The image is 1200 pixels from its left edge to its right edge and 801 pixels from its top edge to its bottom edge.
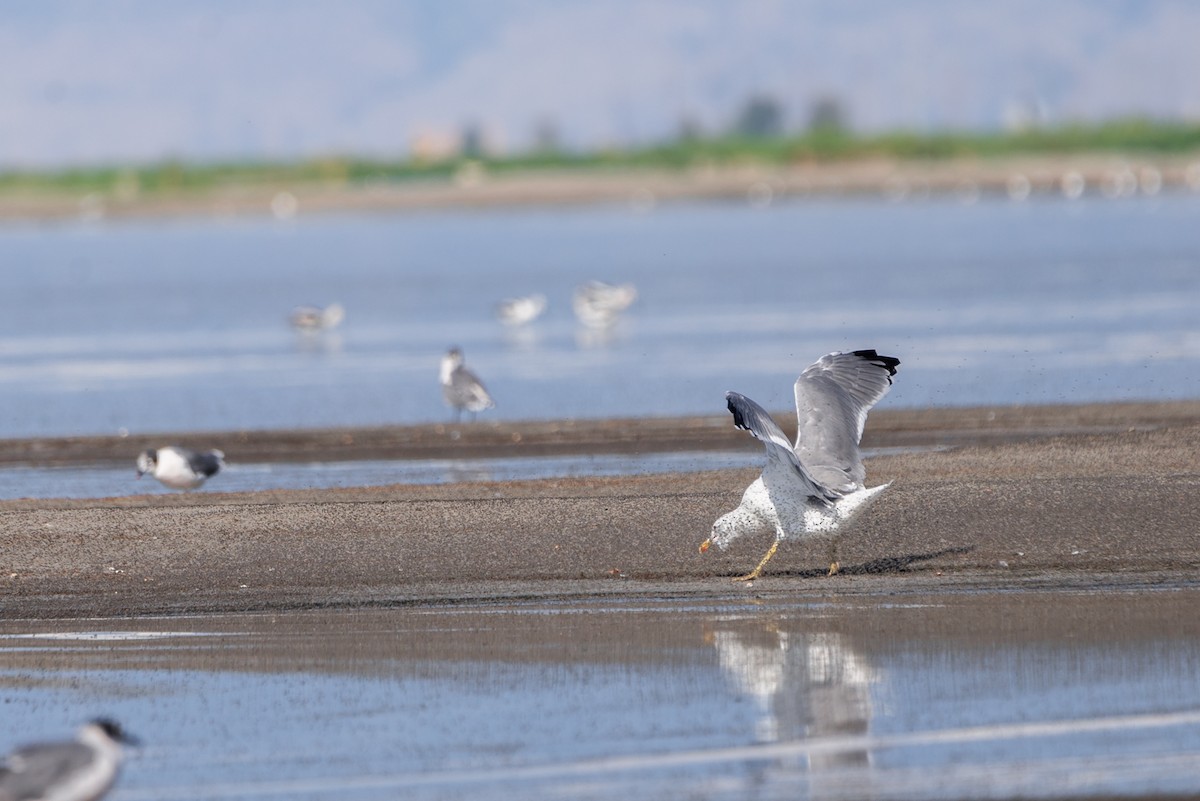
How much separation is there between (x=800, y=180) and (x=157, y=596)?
3710 inches

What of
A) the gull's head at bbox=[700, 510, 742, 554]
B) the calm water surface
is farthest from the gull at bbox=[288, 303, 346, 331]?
the gull's head at bbox=[700, 510, 742, 554]

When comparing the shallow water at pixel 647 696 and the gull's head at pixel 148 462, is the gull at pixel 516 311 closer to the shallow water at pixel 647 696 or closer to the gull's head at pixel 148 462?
the gull's head at pixel 148 462

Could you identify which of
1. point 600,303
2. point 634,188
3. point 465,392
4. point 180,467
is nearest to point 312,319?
point 600,303

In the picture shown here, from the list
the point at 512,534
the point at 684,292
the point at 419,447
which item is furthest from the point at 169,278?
the point at 512,534

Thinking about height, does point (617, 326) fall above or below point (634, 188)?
below

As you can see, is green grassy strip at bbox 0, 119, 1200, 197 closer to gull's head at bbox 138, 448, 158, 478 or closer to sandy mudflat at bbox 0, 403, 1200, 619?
gull's head at bbox 138, 448, 158, 478

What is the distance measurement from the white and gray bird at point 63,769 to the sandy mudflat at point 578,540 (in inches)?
172

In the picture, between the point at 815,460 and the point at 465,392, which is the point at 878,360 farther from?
the point at 465,392

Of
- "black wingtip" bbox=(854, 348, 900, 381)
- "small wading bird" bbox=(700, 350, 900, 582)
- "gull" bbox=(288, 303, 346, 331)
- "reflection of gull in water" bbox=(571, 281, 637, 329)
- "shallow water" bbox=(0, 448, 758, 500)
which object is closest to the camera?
"small wading bird" bbox=(700, 350, 900, 582)

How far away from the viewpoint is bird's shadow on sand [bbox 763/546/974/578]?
1170cm

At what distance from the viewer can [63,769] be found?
22.3 feet

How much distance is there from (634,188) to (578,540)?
299 ft

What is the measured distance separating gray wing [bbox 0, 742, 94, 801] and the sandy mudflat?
4.43 m

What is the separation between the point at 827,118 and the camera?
592 ft
